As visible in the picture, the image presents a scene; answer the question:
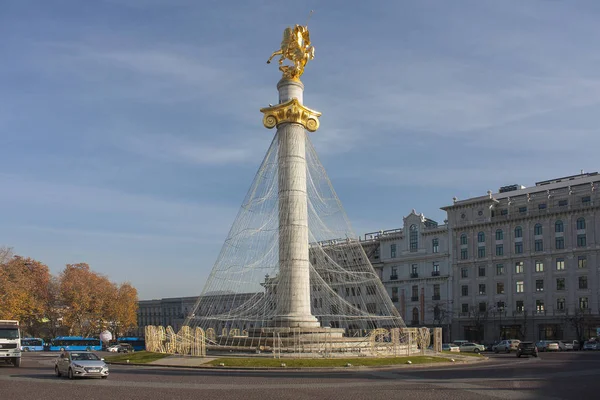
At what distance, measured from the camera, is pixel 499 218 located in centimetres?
9269

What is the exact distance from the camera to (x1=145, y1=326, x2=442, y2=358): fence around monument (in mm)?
39125

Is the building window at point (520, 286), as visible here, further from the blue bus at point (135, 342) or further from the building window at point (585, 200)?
the blue bus at point (135, 342)

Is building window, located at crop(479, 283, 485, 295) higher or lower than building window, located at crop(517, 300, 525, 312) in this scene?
higher

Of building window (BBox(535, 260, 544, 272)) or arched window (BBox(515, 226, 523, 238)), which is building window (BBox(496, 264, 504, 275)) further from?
building window (BBox(535, 260, 544, 272))

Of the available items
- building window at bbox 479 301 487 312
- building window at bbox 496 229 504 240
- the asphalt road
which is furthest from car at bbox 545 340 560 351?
the asphalt road

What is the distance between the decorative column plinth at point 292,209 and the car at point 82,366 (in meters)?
15.6

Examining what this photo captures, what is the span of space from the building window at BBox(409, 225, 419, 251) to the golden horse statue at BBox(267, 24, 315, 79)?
206ft

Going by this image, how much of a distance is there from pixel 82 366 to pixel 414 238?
270 ft

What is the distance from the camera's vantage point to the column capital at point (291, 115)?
4528cm

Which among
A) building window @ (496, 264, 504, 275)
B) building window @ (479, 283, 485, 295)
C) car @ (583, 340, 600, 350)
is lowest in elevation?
car @ (583, 340, 600, 350)

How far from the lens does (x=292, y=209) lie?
4400 cm

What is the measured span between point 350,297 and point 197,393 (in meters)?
86.6

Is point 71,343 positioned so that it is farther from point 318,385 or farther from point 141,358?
point 318,385

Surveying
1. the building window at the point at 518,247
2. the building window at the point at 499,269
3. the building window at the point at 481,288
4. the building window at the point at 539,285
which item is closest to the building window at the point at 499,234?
the building window at the point at 518,247
